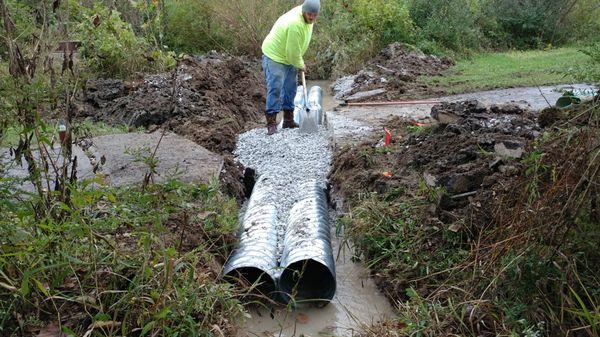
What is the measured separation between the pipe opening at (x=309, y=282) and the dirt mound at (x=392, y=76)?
6.83m

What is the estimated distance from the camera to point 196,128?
8.79m

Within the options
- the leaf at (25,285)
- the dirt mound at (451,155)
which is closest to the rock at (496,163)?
the dirt mound at (451,155)

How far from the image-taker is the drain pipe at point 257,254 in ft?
15.8

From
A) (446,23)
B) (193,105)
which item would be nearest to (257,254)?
(193,105)

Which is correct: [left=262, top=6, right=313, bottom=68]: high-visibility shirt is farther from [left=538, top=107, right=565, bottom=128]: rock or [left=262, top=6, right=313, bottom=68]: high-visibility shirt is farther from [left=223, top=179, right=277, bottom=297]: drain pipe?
[left=538, top=107, right=565, bottom=128]: rock

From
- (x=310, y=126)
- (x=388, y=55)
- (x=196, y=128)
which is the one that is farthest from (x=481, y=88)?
(x=196, y=128)

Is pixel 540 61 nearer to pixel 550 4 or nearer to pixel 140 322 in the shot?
pixel 550 4

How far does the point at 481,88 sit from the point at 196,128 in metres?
5.95

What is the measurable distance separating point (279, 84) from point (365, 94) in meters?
3.08

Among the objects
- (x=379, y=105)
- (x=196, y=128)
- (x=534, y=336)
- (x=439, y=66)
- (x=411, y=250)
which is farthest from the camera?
(x=439, y=66)

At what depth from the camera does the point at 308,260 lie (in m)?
4.96

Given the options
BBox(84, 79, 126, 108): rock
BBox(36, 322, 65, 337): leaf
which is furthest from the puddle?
BBox(84, 79, 126, 108): rock

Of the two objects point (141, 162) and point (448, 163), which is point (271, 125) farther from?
point (448, 163)

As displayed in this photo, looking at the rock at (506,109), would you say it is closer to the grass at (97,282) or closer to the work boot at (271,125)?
the work boot at (271,125)
